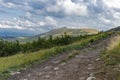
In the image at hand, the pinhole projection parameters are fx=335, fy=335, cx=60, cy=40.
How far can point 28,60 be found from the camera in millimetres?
25797

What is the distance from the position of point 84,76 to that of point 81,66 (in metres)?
1.97

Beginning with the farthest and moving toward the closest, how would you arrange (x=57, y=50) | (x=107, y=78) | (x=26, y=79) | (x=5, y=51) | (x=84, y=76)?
1. (x=5, y=51)
2. (x=57, y=50)
3. (x=26, y=79)
4. (x=84, y=76)
5. (x=107, y=78)

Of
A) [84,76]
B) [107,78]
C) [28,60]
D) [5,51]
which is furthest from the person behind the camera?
[5,51]

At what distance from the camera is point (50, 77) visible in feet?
53.7

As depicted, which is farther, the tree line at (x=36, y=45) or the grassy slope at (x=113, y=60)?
the tree line at (x=36, y=45)

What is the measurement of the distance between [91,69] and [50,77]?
81.1 inches

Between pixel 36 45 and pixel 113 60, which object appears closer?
pixel 113 60

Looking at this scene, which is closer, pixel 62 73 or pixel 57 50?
pixel 62 73

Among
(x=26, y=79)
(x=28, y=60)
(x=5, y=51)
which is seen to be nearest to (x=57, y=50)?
(x=28, y=60)

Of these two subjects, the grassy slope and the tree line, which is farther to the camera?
the tree line

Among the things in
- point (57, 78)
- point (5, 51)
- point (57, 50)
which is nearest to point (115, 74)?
point (57, 78)

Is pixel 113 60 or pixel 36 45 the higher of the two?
pixel 113 60

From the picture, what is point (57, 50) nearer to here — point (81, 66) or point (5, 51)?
point (81, 66)

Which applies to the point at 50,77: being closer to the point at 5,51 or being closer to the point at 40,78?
the point at 40,78
